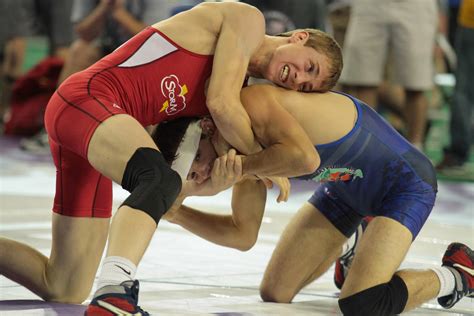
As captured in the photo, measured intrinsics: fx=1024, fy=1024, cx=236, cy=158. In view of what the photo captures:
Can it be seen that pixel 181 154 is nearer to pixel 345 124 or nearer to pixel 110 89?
pixel 110 89

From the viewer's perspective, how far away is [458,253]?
377cm

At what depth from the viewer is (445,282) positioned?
360cm

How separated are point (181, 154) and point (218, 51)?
14.3 inches

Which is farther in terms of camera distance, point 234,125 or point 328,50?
point 328,50

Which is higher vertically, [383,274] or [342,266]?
[383,274]

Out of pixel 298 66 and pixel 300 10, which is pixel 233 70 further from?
pixel 300 10

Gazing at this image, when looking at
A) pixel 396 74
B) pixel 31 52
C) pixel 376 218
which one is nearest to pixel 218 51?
pixel 376 218

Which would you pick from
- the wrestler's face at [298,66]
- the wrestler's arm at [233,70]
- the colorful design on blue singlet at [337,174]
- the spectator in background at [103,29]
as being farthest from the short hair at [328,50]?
the spectator in background at [103,29]

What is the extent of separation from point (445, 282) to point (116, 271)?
1.36m

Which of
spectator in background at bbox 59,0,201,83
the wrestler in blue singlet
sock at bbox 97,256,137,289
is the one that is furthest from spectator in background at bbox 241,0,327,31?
sock at bbox 97,256,137,289

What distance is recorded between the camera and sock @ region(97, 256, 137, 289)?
2.74 metres

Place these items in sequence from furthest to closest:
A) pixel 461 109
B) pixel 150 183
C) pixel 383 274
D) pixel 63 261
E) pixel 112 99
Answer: pixel 461 109 < pixel 63 261 < pixel 383 274 < pixel 112 99 < pixel 150 183

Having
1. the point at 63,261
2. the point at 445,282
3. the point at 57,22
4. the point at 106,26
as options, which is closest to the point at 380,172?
the point at 445,282

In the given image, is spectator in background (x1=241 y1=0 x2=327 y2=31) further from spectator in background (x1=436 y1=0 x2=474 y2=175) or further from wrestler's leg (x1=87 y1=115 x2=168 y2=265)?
wrestler's leg (x1=87 y1=115 x2=168 y2=265)
